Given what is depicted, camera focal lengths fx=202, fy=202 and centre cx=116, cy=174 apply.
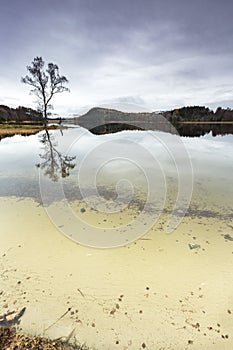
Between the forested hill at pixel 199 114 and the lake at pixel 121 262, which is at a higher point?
the forested hill at pixel 199 114

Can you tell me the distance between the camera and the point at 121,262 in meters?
2.89

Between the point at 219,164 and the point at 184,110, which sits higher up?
the point at 184,110

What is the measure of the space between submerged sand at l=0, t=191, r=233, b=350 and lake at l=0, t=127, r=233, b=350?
11 mm

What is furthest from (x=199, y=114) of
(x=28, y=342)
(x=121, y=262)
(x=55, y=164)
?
(x=28, y=342)

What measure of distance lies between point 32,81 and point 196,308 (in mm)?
28965

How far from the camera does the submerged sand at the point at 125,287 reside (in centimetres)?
192

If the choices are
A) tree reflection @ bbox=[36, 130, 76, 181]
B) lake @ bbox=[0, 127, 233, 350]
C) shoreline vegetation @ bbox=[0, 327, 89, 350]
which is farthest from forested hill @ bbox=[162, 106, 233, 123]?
shoreline vegetation @ bbox=[0, 327, 89, 350]

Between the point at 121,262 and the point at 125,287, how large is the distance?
1.48ft

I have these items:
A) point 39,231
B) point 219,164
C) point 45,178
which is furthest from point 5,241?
point 219,164

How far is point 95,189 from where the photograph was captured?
5730 mm

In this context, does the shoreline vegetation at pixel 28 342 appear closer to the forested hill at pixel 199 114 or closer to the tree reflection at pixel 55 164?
the tree reflection at pixel 55 164

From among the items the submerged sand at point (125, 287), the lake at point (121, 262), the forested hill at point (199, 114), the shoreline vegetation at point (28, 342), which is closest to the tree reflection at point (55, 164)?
the lake at point (121, 262)

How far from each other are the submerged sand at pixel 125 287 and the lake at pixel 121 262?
11mm

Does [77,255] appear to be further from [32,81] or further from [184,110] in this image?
[184,110]
